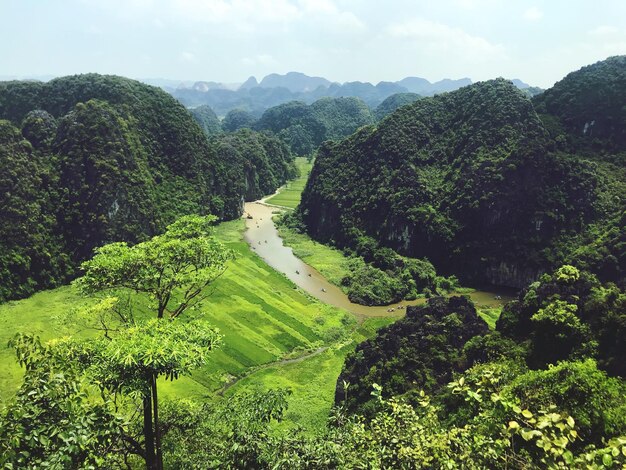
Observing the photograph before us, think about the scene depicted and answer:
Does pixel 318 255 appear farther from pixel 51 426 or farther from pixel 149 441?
pixel 51 426

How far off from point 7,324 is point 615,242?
3134 inches

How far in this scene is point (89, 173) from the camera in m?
82.2

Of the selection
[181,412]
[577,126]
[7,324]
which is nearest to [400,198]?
[577,126]

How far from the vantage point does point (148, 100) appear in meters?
116

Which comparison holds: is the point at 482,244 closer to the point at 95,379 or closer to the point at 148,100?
the point at 95,379

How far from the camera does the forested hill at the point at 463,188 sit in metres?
76.4

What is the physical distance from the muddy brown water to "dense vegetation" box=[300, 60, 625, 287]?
25.6ft

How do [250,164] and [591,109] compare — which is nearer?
[591,109]

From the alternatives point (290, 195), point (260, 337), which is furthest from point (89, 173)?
point (290, 195)

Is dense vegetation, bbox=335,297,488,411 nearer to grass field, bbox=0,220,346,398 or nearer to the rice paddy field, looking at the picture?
the rice paddy field

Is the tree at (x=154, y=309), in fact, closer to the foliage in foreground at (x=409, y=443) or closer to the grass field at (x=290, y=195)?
the foliage in foreground at (x=409, y=443)

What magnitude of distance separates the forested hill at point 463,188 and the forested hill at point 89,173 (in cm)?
3263

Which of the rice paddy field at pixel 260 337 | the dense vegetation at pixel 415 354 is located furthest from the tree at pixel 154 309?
the dense vegetation at pixel 415 354

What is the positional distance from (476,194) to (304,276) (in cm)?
3600
